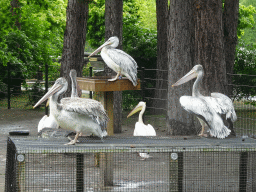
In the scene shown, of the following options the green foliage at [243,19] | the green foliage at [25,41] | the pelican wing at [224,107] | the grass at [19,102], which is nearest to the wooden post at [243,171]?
the pelican wing at [224,107]

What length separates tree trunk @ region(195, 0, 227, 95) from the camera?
862 cm

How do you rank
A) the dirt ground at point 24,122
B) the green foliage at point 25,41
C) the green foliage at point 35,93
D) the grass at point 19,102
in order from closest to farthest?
the dirt ground at point 24,122
the green foliage at point 25,41
the green foliage at point 35,93
the grass at point 19,102

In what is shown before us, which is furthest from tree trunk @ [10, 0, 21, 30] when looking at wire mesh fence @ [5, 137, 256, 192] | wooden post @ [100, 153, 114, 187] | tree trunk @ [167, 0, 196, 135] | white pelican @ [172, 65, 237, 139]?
white pelican @ [172, 65, 237, 139]

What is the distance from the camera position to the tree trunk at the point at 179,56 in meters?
9.09

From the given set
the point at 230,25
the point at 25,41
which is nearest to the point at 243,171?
the point at 230,25

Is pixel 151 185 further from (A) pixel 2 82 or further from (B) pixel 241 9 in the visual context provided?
(B) pixel 241 9

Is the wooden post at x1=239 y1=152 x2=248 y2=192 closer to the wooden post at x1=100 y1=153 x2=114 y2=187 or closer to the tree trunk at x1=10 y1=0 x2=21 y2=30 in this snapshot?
the wooden post at x1=100 y1=153 x2=114 y2=187

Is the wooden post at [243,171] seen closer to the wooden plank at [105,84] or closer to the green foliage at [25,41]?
the wooden plank at [105,84]

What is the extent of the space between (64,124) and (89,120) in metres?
0.30

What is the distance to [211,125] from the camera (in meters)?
5.47

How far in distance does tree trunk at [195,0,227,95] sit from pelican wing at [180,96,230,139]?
126 inches

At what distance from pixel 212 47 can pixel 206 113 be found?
11.7 feet

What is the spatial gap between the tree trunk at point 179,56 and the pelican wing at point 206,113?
3.70 m

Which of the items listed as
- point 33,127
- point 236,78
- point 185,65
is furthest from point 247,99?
point 33,127
